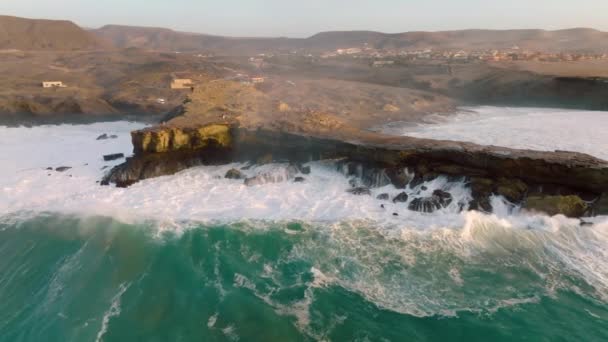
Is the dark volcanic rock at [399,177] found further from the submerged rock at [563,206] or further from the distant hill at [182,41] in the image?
the distant hill at [182,41]

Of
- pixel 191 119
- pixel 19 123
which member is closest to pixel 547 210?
pixel 191 119

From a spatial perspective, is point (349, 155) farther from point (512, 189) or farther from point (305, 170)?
point (512, 189)

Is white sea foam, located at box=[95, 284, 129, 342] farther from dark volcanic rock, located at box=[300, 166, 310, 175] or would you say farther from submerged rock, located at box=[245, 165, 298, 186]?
dark volcanic rock, located at box=[300, 166, 310, 175]

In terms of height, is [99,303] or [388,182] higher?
[388,182]

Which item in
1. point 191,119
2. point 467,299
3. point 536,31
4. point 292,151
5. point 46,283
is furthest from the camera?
point 536,31

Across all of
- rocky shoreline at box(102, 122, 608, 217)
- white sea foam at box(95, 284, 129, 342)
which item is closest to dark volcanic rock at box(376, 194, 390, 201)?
rocky shoreline at box(102, 122, 608, 217)

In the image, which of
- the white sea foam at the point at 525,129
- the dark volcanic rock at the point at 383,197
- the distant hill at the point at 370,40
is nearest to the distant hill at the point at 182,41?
the distant hill at the point at 370,40

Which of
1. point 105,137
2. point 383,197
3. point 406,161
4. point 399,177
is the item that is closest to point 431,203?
point 383,197

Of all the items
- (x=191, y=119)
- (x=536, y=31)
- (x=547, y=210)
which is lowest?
(x=547, y=210)

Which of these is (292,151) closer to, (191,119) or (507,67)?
(191,119)
